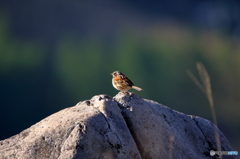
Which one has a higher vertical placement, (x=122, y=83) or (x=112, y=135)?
(x=122, y=83)

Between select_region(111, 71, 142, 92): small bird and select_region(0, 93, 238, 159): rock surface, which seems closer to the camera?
select_region(0, 93, 238, 159): rock surface

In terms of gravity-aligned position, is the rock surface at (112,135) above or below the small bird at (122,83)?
below

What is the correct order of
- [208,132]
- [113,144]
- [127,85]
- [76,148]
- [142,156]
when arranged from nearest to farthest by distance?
1. [76,148]
2. [113,144]
3. [142,156]
4. [208,132]
5. [127,85]

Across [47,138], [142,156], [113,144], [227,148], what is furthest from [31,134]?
[227,148]

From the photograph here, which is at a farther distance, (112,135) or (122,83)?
(122,83)

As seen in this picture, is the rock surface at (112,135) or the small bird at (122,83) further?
the small bird at (122,83)

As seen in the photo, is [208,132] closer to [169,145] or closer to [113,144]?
[169,145]

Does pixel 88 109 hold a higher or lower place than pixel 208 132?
higher

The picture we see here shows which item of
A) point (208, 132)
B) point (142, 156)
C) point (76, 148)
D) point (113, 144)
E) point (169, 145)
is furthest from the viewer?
point (208, 132)
